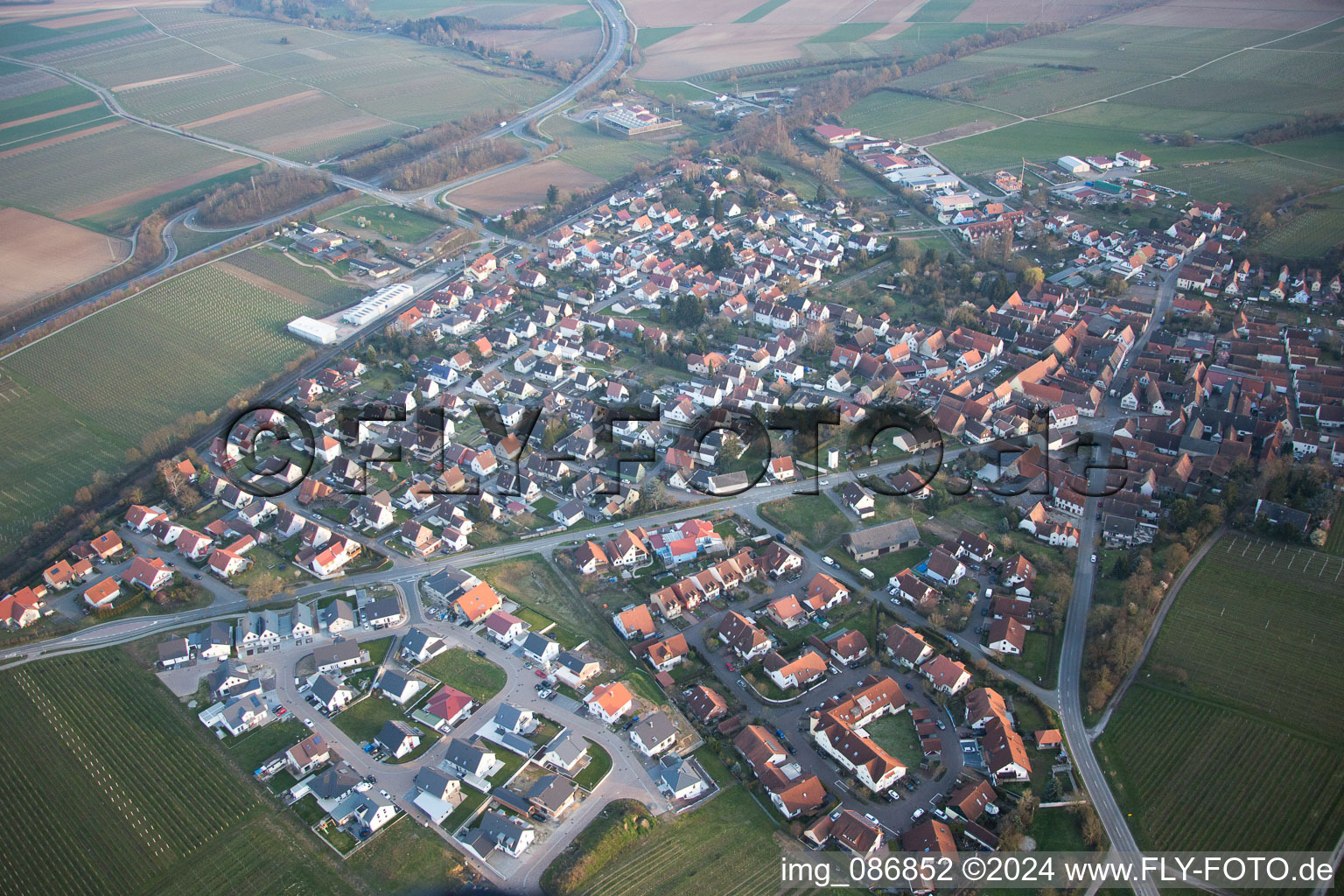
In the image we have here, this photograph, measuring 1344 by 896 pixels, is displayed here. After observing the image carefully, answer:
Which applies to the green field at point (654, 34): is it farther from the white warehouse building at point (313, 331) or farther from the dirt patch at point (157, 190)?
the white warehouse building at point (313, 331)

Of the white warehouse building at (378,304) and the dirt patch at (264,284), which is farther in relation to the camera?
the dirt patch at (264,284)

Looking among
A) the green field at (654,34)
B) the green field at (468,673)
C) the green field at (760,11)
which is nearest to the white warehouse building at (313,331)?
the green field at (468,673)

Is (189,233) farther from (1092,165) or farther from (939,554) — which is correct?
(1092,165)

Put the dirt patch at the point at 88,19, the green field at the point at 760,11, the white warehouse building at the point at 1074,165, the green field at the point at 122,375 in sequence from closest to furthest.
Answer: the green field at the point at 122,375, the white warehouse building at the point at 1074,165, the dirt patch at the point at 88,19, the green field at the point at 760,11

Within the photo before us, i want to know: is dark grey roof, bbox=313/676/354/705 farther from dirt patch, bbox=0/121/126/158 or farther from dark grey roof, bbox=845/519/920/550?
dirt patch, bbox=0/121/126/158

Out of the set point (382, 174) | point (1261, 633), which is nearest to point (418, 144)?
point (382, 174)

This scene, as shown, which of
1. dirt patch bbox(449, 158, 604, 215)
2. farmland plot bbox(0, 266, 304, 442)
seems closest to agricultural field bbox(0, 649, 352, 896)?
farmland plot bbox(0, 266, 304, 442)
